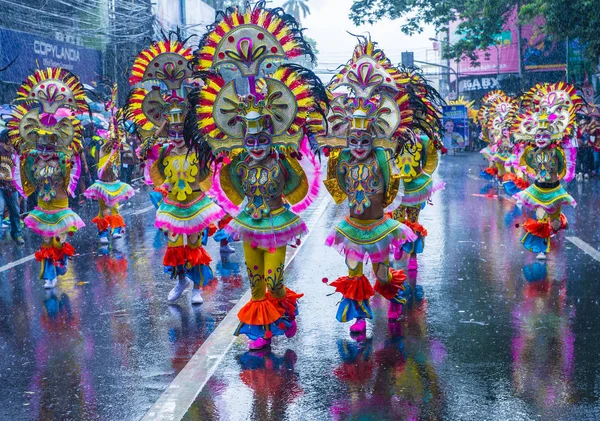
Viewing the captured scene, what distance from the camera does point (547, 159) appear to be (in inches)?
458

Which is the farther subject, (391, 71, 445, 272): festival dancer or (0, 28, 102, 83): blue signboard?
(0, 28, 102, 83): blue signboard

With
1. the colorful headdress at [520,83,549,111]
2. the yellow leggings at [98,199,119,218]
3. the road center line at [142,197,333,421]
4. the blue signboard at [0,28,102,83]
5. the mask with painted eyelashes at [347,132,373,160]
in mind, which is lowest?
the road center line at [142,197,333,421]

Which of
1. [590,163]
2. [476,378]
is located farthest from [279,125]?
[590,163]

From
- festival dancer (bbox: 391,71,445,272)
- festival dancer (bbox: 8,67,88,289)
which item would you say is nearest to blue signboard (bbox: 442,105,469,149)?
festival dancer (bbox: 391,71,445,272)

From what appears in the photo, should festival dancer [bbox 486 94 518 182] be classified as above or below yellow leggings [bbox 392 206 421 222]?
above

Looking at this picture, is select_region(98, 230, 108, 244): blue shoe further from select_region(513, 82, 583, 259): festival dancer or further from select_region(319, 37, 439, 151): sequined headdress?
select_region(319, 37, 439, 151): sequined headdress

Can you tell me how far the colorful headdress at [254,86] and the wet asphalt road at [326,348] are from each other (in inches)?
73.4

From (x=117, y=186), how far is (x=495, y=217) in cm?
710

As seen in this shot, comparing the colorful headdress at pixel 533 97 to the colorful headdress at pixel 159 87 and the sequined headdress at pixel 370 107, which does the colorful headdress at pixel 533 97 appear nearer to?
the sequined headdress at pixel 370 107

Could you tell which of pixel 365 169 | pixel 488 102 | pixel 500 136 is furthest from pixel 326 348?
pixel 488 102

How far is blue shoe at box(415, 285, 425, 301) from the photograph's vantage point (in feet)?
30.0

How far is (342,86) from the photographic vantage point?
799cm

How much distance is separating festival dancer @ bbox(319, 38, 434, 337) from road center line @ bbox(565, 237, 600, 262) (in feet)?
15.7

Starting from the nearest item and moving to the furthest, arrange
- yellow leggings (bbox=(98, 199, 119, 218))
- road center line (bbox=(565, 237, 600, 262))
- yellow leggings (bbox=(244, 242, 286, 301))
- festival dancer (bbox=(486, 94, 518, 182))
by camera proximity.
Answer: yellow leggings (bbox=(244, 242, 286, 301)) → road center line (bbox=(565, 237, 600, 262)) → yellow leggings (bbox=(98, 199, 119, 218)) → festival dancer (bbox=(486, 94, 518, 182))
